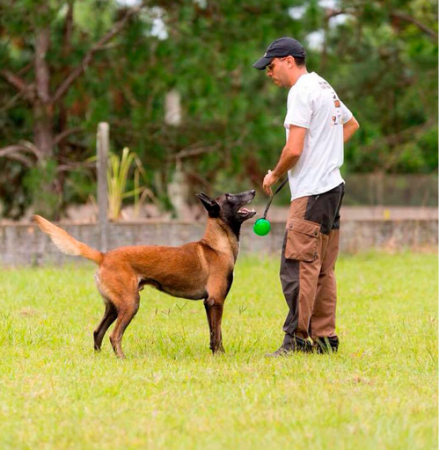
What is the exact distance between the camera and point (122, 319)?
6516mm

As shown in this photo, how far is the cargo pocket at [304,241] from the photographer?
21.2ft

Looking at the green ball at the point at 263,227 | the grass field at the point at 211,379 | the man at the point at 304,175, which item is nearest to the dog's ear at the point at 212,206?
the green ball at the point at 263,227

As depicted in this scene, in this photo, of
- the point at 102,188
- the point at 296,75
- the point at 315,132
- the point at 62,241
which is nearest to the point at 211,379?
the point at 62,241

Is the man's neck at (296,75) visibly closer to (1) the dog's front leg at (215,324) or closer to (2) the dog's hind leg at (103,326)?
(1) the dog's front leg at (215,324)

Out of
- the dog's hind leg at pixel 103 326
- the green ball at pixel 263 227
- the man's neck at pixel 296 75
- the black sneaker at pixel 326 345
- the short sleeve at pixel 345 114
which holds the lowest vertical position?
the black sneaker at pixel 326 345

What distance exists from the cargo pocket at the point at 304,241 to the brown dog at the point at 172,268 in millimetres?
489

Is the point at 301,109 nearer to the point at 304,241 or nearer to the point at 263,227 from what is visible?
the point at 304,241

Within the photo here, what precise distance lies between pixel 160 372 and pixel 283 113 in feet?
30.4

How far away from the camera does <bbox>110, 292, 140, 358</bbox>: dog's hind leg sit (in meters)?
6.49

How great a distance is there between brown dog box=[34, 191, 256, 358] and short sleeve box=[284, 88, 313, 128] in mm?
829

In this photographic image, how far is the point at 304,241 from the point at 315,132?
0.76 meters

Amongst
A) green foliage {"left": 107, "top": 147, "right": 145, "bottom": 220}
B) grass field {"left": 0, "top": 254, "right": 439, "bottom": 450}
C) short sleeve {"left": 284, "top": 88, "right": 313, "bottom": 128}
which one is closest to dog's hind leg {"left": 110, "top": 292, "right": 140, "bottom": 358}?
grass field {"left": 0, "top": 254, "right": 439, "bottom": 450}

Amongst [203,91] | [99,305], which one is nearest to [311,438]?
[99,305]

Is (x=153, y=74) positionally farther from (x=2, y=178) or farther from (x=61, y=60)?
(x=2, y=178)
